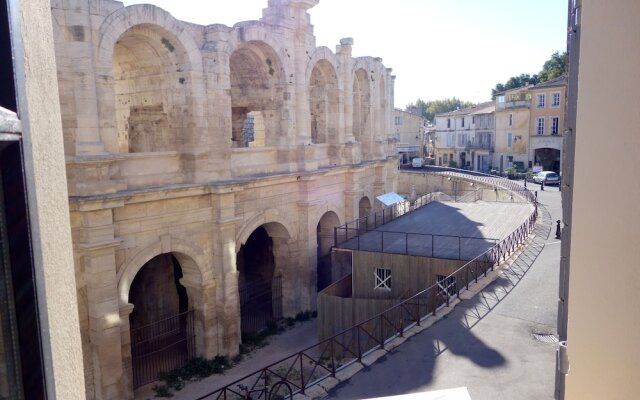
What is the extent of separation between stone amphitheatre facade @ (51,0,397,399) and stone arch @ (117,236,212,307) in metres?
0.04

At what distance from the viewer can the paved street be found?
9742mm

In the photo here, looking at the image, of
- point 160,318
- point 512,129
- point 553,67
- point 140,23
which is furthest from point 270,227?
point 553,67

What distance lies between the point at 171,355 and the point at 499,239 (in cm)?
1171

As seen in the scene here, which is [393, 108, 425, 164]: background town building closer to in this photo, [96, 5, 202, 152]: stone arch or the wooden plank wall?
the wooden plank wall

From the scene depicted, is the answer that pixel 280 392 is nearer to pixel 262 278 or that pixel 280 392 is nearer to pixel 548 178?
pixel 262 278

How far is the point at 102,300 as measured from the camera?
13.2 meters

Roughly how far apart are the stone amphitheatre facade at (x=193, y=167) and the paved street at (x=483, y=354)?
7.02 metres

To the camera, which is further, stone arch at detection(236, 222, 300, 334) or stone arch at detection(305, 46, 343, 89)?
stone arch at detection(305, 46, 343, 89)

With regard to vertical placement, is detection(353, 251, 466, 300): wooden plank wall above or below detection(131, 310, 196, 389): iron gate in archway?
above

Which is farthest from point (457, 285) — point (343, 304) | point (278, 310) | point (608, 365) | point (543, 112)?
point (543, 112)

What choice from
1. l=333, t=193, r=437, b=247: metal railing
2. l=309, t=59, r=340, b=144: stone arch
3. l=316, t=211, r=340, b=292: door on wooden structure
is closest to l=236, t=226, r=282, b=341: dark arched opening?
l=316, t=211, r=340, b=292: door on wooden structure

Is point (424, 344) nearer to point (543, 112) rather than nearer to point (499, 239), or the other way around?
point (499, 239)

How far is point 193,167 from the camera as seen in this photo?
623 inches

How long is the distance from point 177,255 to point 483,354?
9.42 meters
